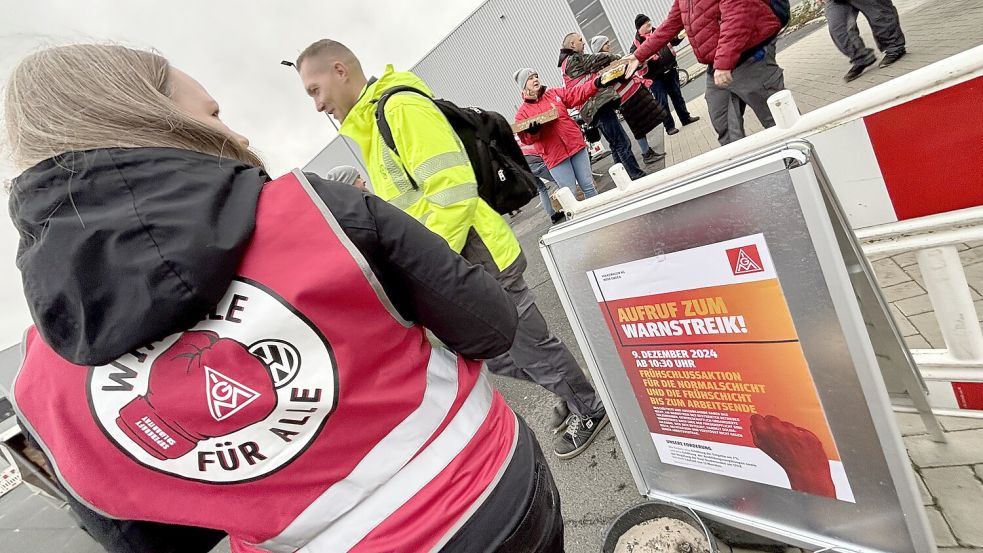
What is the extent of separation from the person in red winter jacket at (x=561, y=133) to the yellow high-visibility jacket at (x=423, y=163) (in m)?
3.31

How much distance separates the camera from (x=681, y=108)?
7.96 meters

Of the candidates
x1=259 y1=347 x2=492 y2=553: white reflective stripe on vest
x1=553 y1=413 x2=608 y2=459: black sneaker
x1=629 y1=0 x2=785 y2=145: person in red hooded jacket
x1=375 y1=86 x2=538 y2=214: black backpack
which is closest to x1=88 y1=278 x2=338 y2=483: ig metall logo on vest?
x1=259 y1=347 x2=492 y2=553: white reflective stripe on vest

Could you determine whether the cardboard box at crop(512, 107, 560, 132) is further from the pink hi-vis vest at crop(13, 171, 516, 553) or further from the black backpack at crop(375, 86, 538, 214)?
the pink hi-vis vest at crop(13, 171, 516, 553)

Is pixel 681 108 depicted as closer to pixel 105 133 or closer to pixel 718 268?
pixel 718 268

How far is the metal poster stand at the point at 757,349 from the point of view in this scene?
1.14 metres

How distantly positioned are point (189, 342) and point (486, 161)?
170 centimetres

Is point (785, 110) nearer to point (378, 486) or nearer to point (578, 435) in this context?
point (378, 486)

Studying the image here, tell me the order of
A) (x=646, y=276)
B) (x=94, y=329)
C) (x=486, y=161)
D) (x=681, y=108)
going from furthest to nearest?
1. (x=681, y=108)
2. (x=486, y=161)
3. (x=646, y=276)
4. (x=94, y=329)

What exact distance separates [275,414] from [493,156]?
1784 millimetres

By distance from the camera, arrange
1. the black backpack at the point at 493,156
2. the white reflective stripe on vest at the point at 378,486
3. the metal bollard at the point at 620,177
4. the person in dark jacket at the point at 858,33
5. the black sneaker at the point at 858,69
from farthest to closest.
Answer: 1. the black sneaker at the point at 858,69
2. the person in dark jacket at the point at 858,33
3. the black backpack at the point at 493,156
4. the metal bollard at the point at 620,177
5. the white reflective stripe on vest at the point at 378,486

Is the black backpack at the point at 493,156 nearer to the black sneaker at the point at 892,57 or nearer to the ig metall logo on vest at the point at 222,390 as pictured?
the ig metall logo on vest at the point at 222,390

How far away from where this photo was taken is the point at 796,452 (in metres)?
1.37

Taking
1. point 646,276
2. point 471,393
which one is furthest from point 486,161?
point 471,393

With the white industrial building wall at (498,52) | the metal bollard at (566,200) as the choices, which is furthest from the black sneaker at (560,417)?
the white industrial building wall at (498,52)
